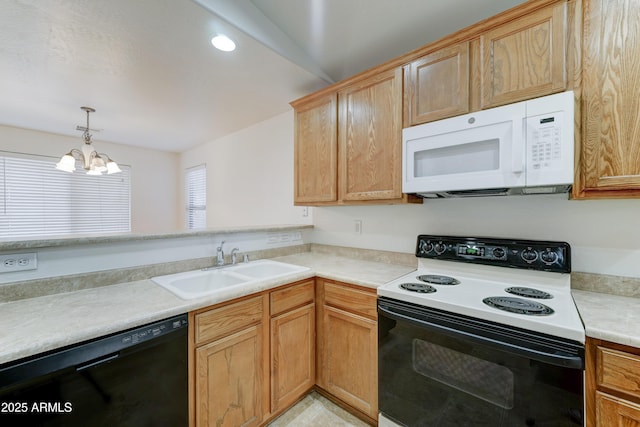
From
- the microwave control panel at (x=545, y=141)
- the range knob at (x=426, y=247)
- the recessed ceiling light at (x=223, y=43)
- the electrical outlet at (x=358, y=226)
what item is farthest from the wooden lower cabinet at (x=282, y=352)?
the recessed ceiling light at (x=223, y=43)

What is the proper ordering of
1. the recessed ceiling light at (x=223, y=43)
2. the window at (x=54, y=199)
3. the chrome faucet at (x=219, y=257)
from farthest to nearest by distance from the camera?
the window at (x=54, y=199) < the chrome faucet at (x=219, y=257) < the recessed ceiling light at (x=223, y=43)

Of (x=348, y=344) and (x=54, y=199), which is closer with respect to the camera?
(x=348, y=344)

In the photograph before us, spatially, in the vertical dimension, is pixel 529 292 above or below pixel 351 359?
above

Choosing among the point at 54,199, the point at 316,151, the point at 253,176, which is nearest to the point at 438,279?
the point at 316,151

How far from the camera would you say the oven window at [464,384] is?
96 centimetres

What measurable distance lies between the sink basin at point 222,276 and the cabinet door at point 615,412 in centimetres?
144

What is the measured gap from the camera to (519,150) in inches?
48.5

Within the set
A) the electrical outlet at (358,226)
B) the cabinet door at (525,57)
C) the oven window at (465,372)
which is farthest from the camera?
the electrical outlet at (358,226)

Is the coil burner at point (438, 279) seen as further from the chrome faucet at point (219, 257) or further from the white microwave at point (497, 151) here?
the chrome faucet at point (219, 257)

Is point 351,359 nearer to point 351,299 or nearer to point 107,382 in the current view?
point 351,299

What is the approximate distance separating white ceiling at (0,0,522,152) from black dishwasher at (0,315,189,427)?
5.46 ft

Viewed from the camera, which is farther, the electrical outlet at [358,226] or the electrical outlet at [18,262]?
the electrical outlet at [358,226]

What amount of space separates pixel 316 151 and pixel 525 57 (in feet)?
4.57

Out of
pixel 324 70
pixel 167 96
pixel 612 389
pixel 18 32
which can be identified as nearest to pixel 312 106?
pixel 324 70
